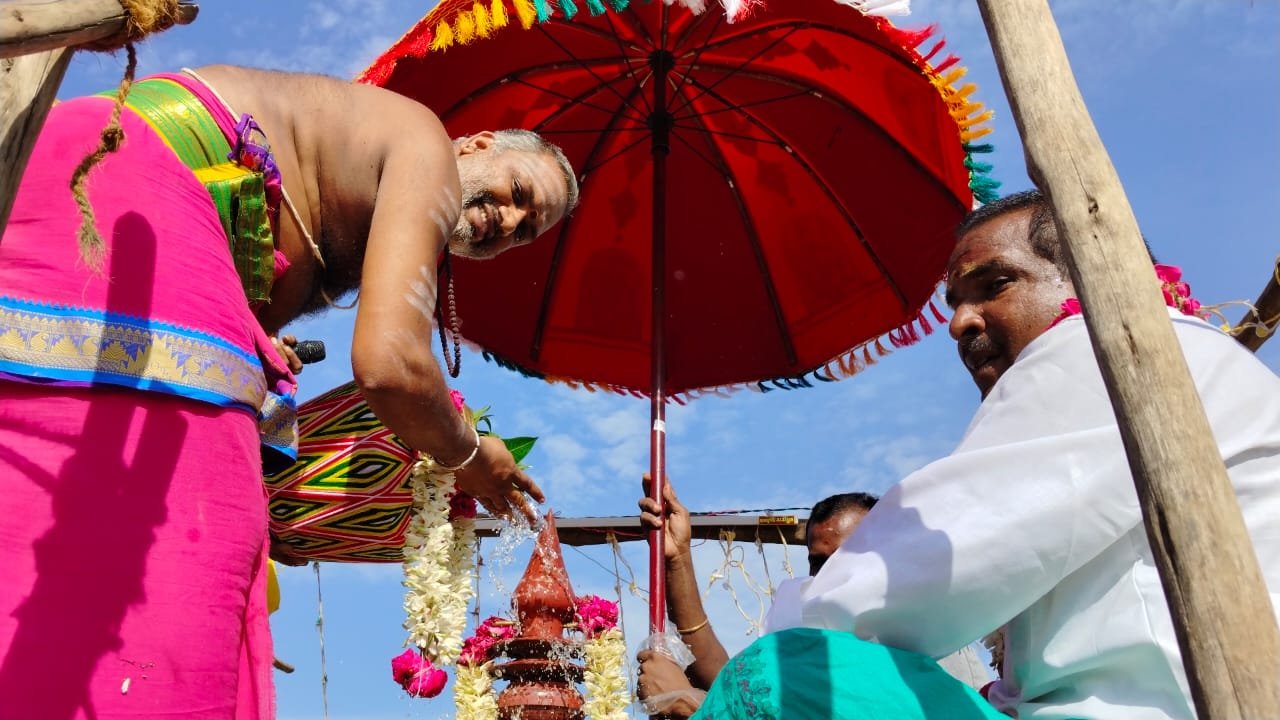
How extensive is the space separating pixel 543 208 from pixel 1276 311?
7.18 ft

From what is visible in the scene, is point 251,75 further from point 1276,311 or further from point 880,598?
point 1276,311

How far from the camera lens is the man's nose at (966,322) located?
2592 millimetres

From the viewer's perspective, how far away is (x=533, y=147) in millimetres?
2783

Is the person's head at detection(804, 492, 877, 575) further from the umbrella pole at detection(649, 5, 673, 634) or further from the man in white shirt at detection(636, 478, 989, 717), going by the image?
the umbrella pole at detection(649, 5, 673, 634)

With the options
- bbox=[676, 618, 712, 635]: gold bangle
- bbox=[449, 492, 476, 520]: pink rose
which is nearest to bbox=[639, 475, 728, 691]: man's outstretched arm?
bbox=[676, 618, 712, 635]: gold bangle

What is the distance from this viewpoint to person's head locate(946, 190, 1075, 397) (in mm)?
2488

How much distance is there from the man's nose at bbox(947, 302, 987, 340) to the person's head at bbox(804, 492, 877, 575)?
5.93 feet

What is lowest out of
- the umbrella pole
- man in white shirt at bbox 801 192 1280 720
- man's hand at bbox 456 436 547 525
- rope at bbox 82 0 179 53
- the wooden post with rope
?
man in white shirt at bbox 801 192 1280 720

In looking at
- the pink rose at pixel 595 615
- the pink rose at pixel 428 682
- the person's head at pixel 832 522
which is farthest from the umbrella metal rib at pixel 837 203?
the pink rose at pixel 428 682

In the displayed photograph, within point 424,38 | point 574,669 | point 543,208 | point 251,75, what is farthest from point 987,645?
point 424,38

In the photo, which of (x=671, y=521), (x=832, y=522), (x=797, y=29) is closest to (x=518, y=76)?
(x=797, y=29)

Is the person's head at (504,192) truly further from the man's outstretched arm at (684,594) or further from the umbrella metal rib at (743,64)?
the umbrella metal rib at (743,64)

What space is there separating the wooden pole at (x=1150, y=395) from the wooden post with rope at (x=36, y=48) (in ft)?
4.05

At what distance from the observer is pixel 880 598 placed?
1.84 m
